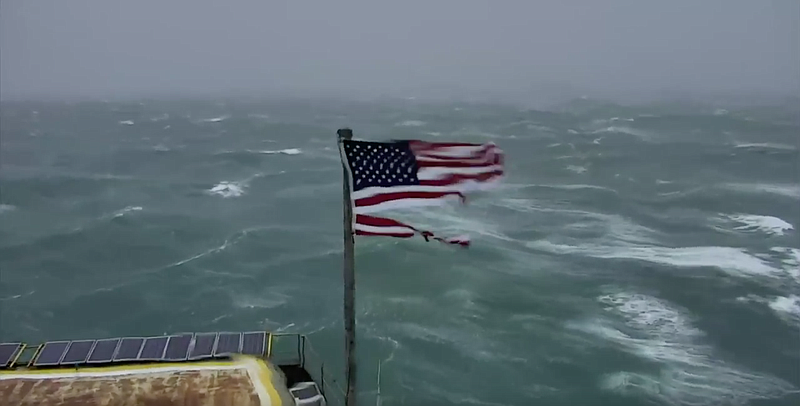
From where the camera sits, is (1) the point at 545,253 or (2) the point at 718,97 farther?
(2) the point at 718,97

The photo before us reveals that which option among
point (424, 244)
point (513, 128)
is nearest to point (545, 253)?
point (424, 244)

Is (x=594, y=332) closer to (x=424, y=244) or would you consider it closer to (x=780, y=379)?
(x=780, y=379)

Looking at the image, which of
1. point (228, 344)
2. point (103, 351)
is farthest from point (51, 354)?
point (228, 344)

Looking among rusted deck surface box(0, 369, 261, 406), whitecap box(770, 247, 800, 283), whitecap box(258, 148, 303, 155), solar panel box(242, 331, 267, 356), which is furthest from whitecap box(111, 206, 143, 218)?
whitecap box(770, 247, 800, 283)

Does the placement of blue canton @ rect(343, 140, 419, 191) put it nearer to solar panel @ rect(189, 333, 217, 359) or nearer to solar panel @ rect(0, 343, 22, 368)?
solar panel @ rect(189, 333, 217, 359)

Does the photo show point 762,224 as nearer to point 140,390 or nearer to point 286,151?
point 140,390

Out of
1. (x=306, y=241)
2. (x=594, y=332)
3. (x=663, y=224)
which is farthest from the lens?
(x=663, y=224)

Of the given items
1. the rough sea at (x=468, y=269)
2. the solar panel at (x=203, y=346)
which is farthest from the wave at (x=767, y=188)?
the solar panel at (x=203, y=346)
